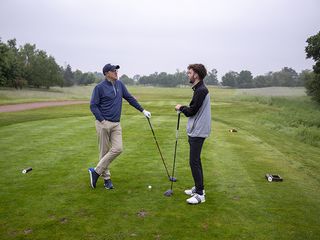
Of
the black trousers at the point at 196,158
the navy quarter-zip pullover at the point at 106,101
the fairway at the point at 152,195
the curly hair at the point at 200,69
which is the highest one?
the curly hair at the point at 200,69

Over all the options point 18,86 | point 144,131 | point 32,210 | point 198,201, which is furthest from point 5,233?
point 18,86

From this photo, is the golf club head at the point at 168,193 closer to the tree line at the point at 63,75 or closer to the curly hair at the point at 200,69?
the curly hair at the point at 200,69

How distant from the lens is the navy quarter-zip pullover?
294 inches

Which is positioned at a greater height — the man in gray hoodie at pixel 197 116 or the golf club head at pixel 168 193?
the man in gray hoodie at pixel 197 116

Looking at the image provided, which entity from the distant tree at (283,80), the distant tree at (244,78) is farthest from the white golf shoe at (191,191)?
the distant tree at (283,80)

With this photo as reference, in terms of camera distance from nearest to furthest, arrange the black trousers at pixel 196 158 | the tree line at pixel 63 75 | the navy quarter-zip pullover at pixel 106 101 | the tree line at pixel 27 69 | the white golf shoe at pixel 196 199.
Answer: the white golf shoe at pixel 196 199 → the black trousers at pixel 196 158 → the navy quarter-zip pullover at pixel 106 101 → the tree line at pixel 63 75 → the tree line at pixel 27 69

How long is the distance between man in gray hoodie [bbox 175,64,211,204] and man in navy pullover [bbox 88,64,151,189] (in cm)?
163

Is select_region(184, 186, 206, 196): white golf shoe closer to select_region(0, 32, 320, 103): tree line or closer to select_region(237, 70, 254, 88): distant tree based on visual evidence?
select_region(0, 32, 320, 103): tree line

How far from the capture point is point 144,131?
15.6 metres

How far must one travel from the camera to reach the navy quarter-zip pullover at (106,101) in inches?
294

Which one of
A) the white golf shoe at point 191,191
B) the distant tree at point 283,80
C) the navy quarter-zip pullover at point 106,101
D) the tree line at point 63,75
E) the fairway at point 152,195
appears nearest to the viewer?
the fairway at point 152,195

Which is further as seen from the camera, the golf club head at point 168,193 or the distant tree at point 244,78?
the distant tree at point 244,78

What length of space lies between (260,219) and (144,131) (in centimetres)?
1002

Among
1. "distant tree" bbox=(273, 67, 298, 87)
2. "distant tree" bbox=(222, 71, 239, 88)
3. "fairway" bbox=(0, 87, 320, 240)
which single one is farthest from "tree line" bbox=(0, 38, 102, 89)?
"distant tree" bbox=(273, 67, 298, 87)
